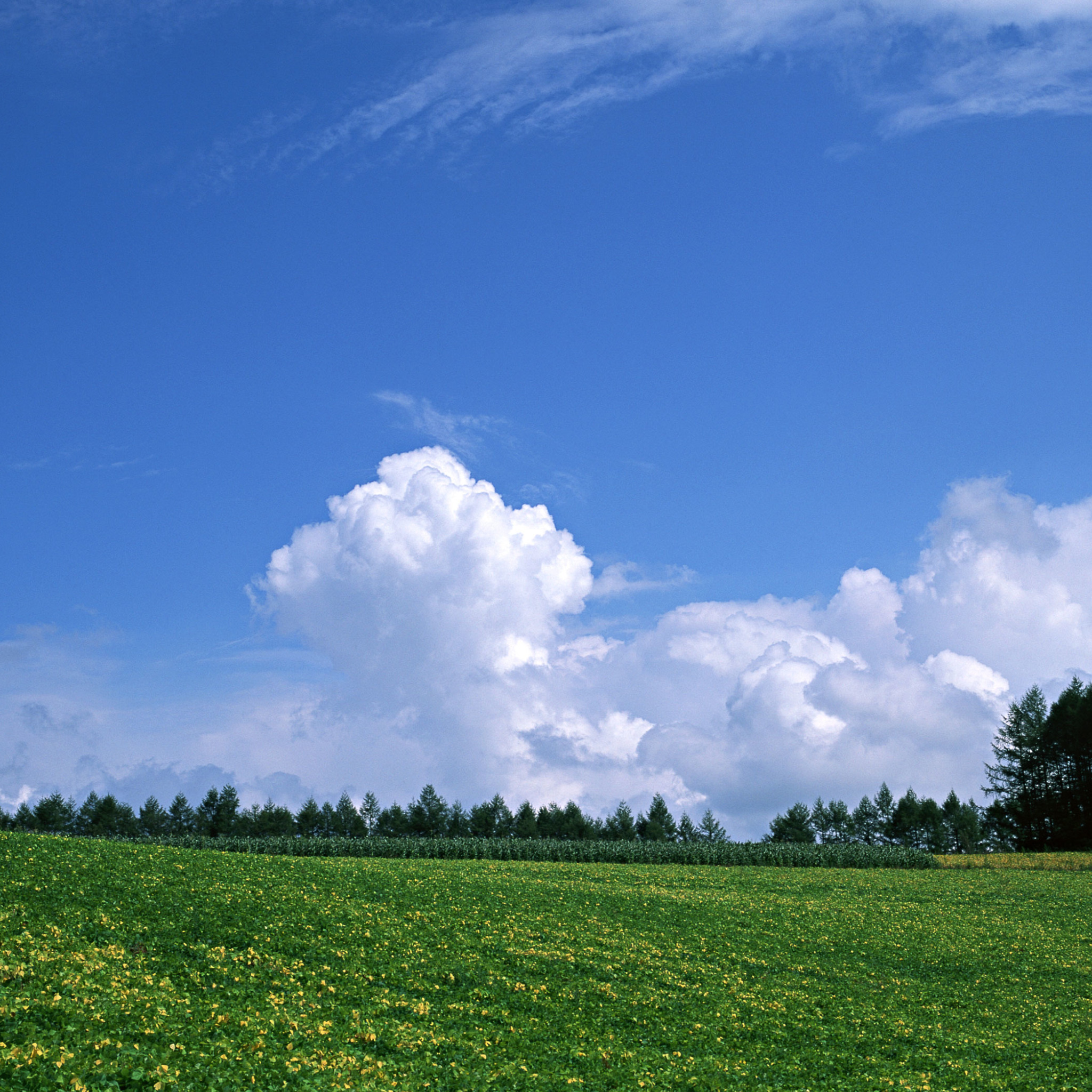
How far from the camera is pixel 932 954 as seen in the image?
106 feet

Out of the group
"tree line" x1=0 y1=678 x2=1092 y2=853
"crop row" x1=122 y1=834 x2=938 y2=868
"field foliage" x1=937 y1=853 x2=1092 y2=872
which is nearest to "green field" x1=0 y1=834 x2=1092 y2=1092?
"crop row" x1=122 y1=834 x2=938 y2=868

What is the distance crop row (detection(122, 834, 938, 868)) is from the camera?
6569 cm

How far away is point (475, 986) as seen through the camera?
2256 centimetres

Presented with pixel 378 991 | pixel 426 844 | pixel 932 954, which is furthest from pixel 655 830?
pixel 378 991

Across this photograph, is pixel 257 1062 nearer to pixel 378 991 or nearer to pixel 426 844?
pixel 378 991

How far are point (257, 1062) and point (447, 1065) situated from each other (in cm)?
391

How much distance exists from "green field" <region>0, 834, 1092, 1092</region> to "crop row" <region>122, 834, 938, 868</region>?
3066 cm

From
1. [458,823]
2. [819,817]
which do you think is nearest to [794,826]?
[819,817]

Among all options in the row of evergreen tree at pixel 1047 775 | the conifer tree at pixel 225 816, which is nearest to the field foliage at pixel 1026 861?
the row of evergreen tree at pixel 1047 775

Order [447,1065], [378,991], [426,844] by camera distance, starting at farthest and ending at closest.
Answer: [426,844], [378,991], [447,1065]

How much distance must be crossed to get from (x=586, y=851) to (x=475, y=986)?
49.0 m

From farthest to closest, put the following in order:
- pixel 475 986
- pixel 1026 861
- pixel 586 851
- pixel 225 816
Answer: pixel 225 816
pixel 1026 861
pixel 586 851
pixel 475 986

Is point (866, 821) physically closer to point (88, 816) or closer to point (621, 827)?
point (621, 827)

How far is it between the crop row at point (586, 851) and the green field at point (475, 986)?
30660mm
